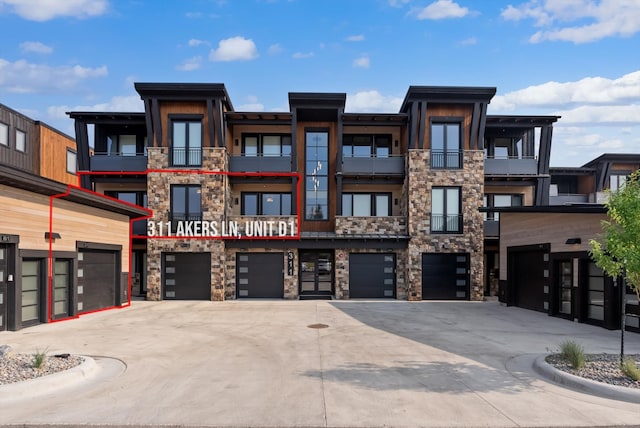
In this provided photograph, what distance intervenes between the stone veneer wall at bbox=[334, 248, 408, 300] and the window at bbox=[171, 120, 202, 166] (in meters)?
9.64

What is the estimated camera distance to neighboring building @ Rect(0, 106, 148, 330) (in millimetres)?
14156

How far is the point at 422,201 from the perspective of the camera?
2453 cm

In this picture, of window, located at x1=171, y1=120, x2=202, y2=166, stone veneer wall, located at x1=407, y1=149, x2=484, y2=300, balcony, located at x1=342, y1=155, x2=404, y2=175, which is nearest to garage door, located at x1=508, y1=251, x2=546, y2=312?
stone veneer wall, located at x1=407, y1=149, x2=484, y2=300

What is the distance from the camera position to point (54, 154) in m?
30.3

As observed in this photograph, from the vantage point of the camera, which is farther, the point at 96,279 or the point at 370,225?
the point at 370,225

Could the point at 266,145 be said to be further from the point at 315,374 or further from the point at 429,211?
the point at 315,374

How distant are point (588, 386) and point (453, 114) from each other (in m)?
19.1

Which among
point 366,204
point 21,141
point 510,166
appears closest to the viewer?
point 510,166

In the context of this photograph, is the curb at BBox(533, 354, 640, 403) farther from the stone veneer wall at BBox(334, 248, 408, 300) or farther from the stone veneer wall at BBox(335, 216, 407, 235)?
the stone veneer wall at BBox(335, 216, 407, 235)

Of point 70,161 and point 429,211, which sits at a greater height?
point 70,161

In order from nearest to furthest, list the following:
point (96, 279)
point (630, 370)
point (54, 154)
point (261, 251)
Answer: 1. point (630, 370)
2. point (96, 279)
3. point (261, 251)
4. point (54, 154)

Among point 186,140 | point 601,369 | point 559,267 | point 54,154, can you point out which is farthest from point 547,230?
point 54,154

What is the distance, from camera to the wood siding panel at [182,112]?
79.8 ft

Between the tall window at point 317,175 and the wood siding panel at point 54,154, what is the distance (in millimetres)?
17538
